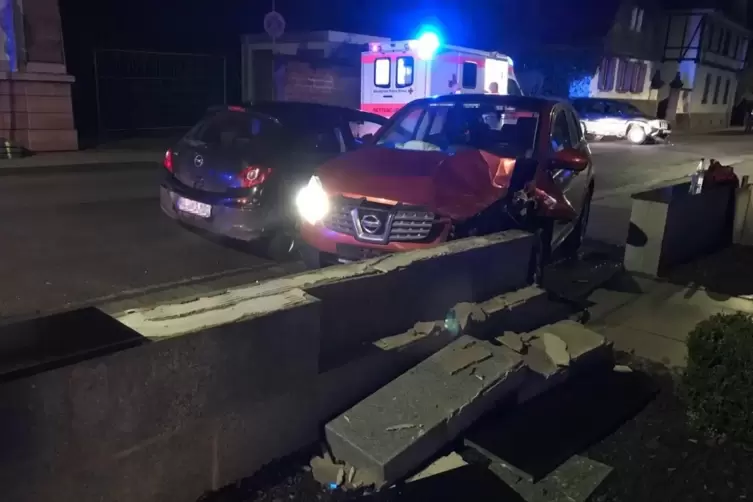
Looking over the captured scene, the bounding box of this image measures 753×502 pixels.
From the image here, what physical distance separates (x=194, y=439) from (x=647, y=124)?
91.6 ft

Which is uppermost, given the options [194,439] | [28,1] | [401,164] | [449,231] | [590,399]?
[28,1]

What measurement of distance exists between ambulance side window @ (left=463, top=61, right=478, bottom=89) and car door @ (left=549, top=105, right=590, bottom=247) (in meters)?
8.56

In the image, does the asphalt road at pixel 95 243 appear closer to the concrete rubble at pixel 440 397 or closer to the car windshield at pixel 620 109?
the concrete rubble at pixel 440 397

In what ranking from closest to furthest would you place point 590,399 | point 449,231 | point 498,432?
1. point 498,432
2. point 590,399
3. point 449,231

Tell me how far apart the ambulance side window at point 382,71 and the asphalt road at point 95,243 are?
5884mm

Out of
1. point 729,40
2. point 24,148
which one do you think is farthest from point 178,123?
point 729,40

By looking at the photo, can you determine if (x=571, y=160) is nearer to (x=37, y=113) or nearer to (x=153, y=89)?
(x=37, y=113)

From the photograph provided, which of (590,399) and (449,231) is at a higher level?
(449,231)

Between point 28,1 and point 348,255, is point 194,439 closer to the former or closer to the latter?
point 348,255

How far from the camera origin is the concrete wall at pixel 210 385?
256 cm

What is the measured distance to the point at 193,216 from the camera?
24.0 feet

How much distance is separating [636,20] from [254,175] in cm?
4048

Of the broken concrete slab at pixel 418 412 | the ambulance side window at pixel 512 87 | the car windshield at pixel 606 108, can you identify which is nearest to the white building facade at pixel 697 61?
the car windshield at pixel 606 108

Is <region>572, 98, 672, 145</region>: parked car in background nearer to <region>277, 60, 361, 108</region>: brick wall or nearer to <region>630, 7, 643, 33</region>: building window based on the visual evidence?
<region>277, 60, 361, 108</region>: brick wall
